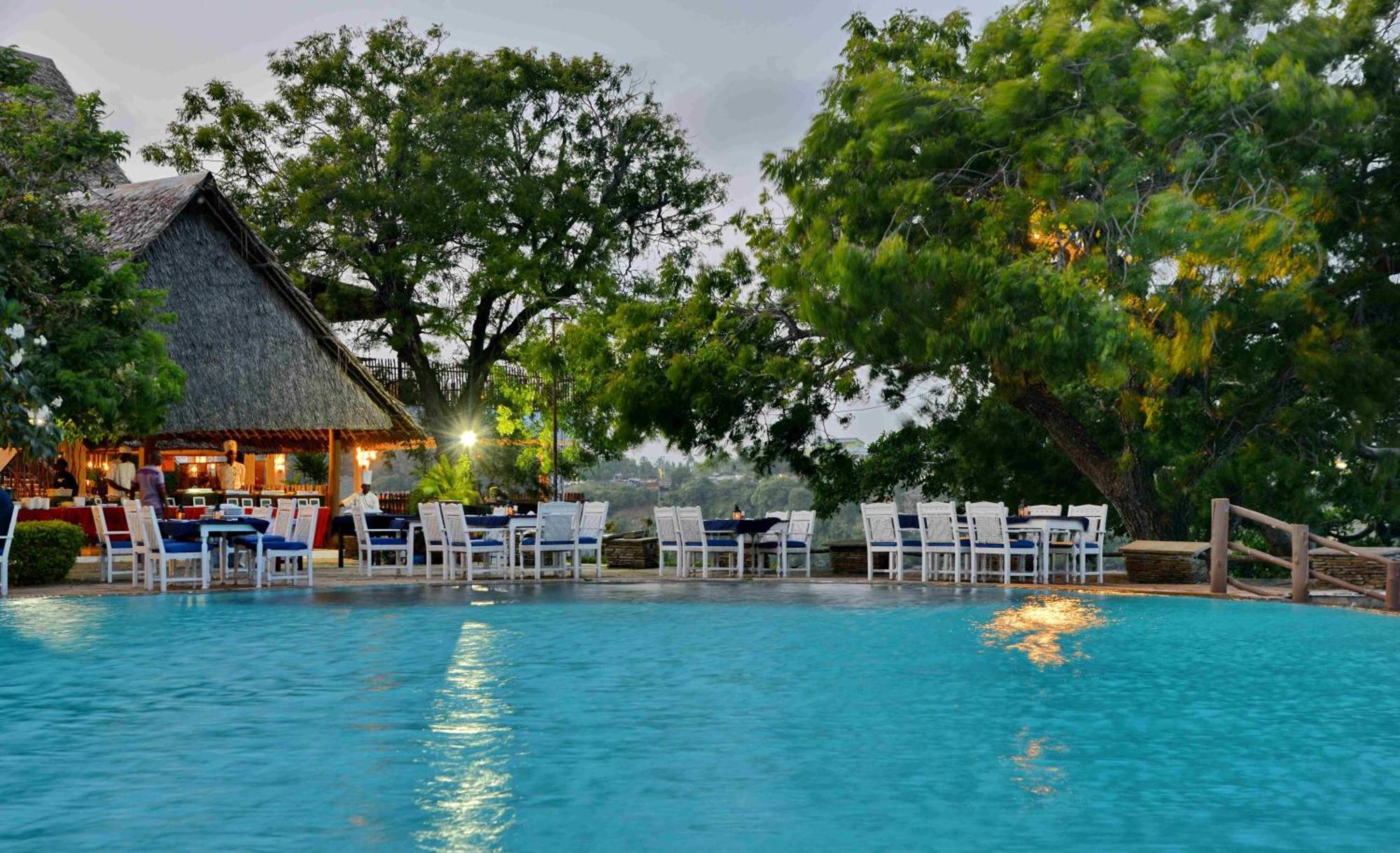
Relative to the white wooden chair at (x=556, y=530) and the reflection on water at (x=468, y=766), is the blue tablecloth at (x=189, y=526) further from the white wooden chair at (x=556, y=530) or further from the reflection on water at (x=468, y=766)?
the reflection on water at (x=468, y=766)

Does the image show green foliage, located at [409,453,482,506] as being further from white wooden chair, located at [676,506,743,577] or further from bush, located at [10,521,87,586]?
bush, located at [10,521,87,586]

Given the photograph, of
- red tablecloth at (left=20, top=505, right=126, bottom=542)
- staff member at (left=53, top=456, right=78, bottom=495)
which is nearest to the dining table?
red tablecloth at (left=20, top=505, right=126, bottom=542)

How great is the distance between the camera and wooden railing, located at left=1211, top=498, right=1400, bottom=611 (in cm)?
1441

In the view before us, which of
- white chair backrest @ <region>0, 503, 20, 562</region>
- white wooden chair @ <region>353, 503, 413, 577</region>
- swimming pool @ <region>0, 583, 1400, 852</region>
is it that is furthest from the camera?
white wooden chair @ <region>353, 503, 413, 577</region>

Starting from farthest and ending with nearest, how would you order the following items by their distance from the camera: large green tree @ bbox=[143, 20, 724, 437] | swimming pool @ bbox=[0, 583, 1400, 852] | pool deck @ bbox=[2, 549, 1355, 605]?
large green tree @ bbox=[143, 20, 724, 437], pool deck @ bbox=[2, 549, 1355, 605], swimming pool @ bbox=[0, 583, 1400, 852]

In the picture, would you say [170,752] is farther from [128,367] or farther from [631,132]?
[631,132]

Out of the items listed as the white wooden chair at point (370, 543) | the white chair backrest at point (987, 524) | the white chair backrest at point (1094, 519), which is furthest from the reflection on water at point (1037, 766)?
the white wooden chair at point (370, 543)

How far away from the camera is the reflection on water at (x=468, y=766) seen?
5.31m

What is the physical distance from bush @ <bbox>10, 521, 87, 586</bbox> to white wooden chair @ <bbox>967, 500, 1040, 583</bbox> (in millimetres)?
10753

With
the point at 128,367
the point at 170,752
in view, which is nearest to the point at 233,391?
the point at 128,367

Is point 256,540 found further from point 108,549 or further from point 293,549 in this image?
point 108,549

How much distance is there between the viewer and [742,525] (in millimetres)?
19000

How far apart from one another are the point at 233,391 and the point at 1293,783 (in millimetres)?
22721

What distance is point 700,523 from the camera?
19.2m
